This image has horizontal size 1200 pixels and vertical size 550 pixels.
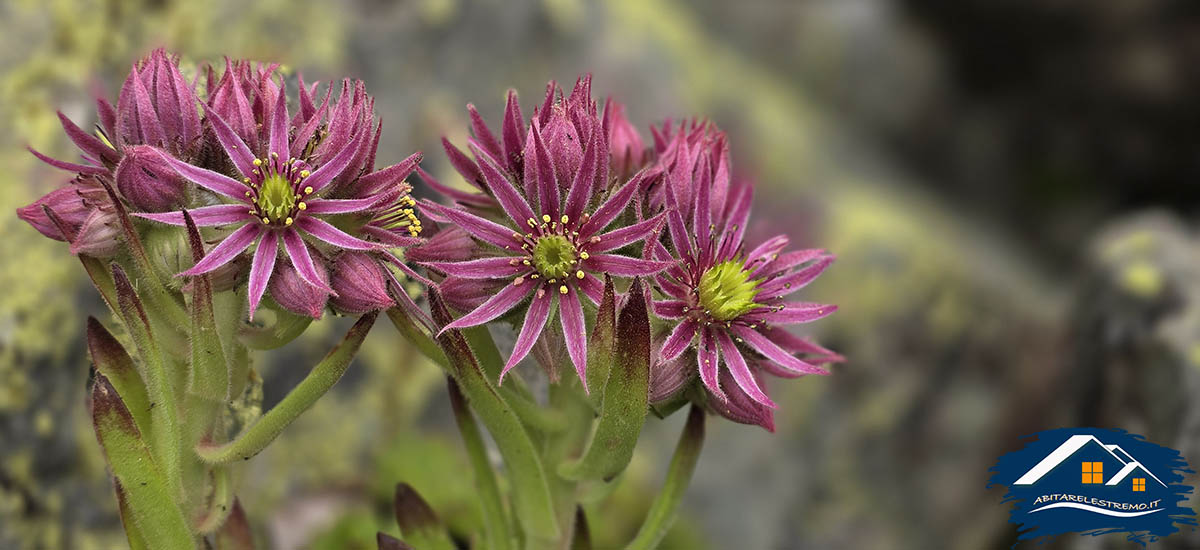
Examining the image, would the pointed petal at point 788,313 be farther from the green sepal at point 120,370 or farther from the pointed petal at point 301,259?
the green sepal at point 120,370

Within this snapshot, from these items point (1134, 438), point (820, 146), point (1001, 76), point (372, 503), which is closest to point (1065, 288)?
point (1001, 76)

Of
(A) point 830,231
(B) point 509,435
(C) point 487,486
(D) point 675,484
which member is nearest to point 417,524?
(C) point 487,486

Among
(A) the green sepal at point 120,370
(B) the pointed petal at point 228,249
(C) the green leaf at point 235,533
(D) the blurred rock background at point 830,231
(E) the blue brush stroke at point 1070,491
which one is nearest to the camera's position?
(B) the pointed petal at point 228,249

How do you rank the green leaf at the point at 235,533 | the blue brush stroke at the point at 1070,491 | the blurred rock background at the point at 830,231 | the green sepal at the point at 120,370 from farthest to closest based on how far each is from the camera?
the blurred rock background at the point at 830,231 → the blue brush stroke at the point at 1070,491 → the green leaf at the point at 235,533 → the green sepal at the point at 120,370

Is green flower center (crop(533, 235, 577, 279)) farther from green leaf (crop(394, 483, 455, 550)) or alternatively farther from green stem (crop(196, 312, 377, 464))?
green leaf (crop(394, 483, 455, 550))

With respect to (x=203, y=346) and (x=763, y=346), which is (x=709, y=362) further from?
(x=203, y=346)

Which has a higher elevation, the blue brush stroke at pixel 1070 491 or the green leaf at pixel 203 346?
the blue brush stroke at pixel 1070 491

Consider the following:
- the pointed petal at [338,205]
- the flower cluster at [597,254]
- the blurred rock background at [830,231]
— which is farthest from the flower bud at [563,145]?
the blurred rock background at [830,231]
